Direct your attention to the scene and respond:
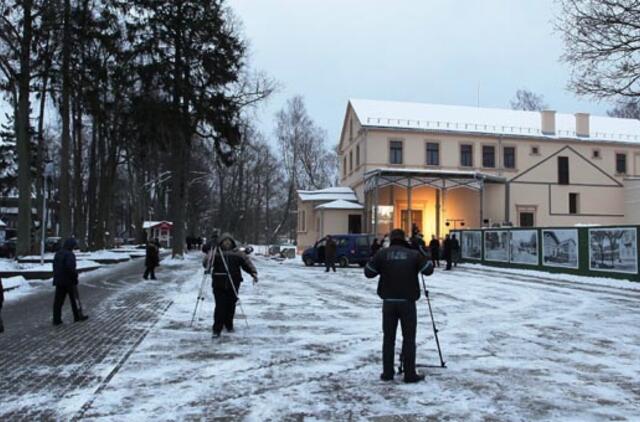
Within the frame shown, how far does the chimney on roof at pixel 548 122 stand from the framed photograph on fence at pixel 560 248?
25516mm

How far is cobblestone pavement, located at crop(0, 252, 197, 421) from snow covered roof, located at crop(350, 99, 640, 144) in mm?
34287

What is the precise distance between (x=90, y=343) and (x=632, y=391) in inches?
297

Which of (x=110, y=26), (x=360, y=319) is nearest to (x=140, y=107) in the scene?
(x=110, y=26)

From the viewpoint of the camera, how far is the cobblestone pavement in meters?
6.11

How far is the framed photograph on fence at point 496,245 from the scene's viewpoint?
30.3 meters

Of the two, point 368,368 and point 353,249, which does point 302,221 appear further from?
point 368,368

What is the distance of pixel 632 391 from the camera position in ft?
21.9

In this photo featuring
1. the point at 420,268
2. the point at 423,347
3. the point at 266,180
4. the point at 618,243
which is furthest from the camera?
the point at 266,180

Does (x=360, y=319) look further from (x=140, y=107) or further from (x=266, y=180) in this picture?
(x=266, y=180)

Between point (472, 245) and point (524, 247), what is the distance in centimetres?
526

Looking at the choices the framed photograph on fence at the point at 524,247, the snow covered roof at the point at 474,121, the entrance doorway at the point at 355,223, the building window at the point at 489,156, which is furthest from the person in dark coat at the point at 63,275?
the building window at the point at 489,156

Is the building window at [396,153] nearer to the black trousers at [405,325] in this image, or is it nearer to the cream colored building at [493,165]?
the cream colored building at [493,165]

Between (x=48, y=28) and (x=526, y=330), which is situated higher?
(x=48, y=28)

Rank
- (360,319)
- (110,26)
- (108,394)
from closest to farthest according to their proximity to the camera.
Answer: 1. (108,394)
2. (360,319)
3. (110,26)
